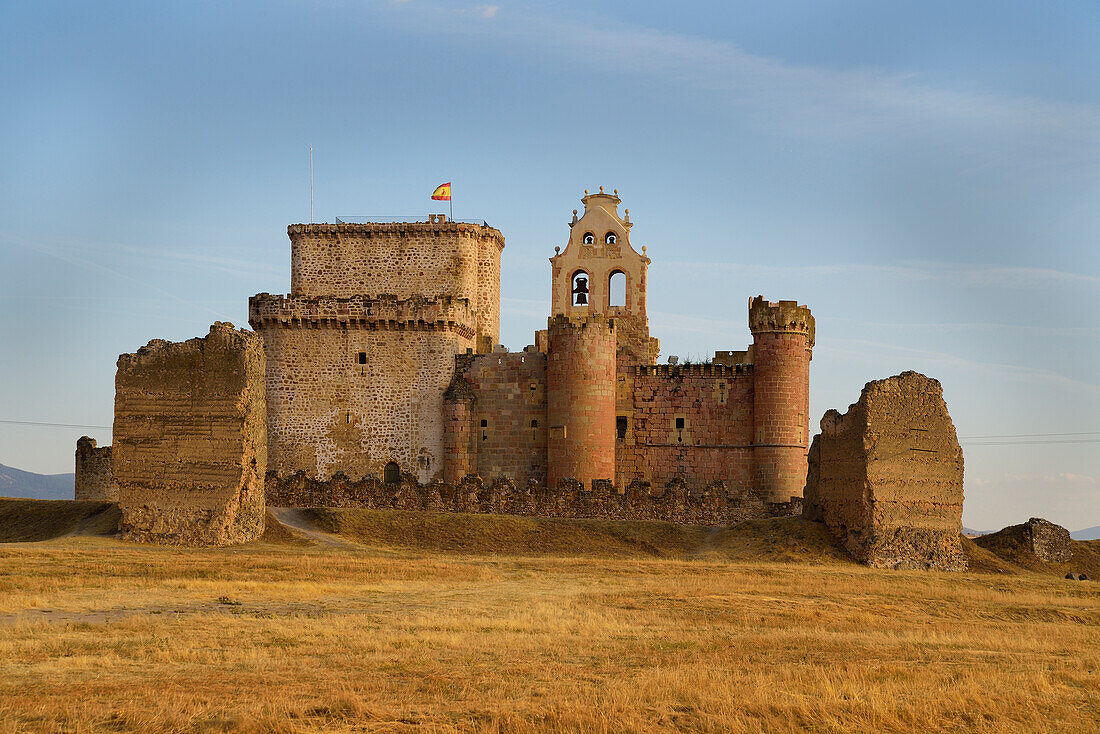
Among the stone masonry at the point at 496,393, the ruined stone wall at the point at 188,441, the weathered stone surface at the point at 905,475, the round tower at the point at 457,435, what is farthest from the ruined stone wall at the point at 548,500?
the ruined stone wall at the point at 188,441

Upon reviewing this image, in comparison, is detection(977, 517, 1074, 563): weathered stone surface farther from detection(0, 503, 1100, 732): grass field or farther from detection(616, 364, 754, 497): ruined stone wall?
detection(616, 364, 754, 497): ruined stone wall

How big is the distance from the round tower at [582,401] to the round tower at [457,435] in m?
3.06

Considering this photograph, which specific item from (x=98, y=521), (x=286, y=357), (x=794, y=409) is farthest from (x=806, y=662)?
(x=286, y=357)

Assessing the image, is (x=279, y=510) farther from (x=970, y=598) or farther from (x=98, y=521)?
(x=970, y=598)

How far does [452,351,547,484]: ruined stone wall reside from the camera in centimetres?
4459

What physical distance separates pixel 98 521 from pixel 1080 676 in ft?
84.4

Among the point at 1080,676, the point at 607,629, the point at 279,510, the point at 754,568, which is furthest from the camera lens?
the point at 279,510

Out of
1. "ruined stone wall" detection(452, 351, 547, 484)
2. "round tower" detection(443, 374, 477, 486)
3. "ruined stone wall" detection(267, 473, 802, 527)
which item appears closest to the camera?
"ruined stone wall" detection(267, 473, 802, 527)

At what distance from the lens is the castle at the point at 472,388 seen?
141 ft

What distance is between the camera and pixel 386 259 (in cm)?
4872

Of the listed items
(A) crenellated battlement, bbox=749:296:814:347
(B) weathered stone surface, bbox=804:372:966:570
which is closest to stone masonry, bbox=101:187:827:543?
(A) crenellated battlement, bbox=749:296:814:347

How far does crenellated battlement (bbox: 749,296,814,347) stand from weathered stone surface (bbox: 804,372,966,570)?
32.8 ft

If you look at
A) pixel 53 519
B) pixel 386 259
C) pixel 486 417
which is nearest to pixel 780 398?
pixel 486 417

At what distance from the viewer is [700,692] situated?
1388 cm
